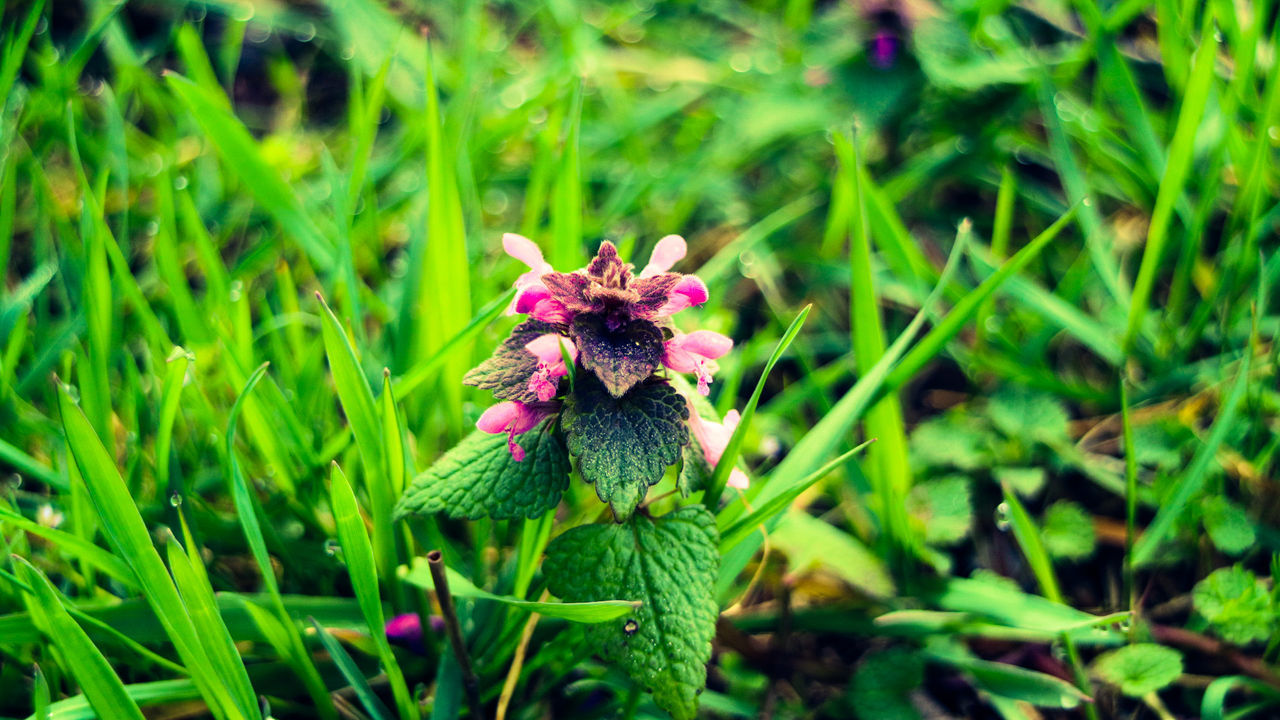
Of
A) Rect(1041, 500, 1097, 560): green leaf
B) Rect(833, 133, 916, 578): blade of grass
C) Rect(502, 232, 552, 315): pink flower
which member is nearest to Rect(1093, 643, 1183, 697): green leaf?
Rect(1041, 500, 1097, 560): green leaf

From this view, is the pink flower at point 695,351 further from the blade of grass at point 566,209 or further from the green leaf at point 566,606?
the blade of grass at point 566,209

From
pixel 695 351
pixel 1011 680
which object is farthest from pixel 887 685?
pixel 695 351

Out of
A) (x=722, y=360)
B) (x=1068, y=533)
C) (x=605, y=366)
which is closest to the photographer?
(x=605, y=366)

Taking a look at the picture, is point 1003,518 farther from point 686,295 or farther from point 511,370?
point 511,370

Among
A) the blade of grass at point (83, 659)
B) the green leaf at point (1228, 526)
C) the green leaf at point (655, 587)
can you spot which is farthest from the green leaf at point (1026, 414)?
the blade of grass at point (83, 659)

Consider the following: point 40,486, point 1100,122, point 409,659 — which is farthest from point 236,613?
point 1100,122

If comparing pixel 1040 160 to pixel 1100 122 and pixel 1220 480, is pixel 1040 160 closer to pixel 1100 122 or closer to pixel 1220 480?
pixel 1100 122
